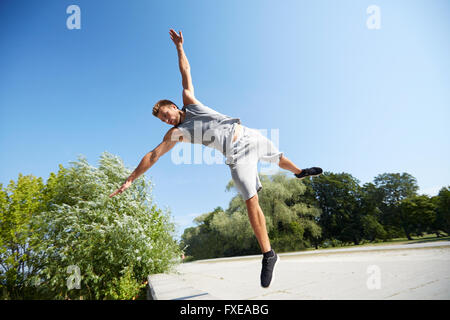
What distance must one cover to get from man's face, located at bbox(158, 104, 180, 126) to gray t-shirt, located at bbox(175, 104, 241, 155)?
0.08 m

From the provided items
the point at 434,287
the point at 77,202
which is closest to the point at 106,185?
the point at 77,202

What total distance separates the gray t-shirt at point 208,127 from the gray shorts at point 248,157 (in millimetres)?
122

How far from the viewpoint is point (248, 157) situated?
232 centimetres

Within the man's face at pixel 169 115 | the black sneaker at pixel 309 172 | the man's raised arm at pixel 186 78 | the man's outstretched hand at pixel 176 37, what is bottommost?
the black sneaker at pixel 309 172

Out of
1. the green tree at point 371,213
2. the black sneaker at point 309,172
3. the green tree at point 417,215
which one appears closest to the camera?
the black sneaker at point 309,172

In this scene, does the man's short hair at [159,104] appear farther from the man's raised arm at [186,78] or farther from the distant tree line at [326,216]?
the distant tree line at [326,216]

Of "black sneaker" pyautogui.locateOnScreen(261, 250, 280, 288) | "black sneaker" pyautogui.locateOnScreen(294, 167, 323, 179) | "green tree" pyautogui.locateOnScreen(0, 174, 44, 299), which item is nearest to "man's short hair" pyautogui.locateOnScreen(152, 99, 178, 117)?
"black sneaker" pyautogui.locateOnScreen(294, 167, 323, 179)

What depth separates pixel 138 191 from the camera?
20.9 feet

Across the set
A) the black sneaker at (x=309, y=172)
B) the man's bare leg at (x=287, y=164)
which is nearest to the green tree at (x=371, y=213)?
the black sneaker at (x=309, y=172)

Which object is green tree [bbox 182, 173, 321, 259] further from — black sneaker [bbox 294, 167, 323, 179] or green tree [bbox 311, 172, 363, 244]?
black sneaker [bbox 294, 167, 323, 179]

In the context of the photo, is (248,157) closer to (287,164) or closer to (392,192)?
(287,164)

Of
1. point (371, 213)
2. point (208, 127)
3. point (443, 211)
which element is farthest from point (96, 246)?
point (371, 213)

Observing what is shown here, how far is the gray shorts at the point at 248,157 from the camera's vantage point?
7.16 ft
